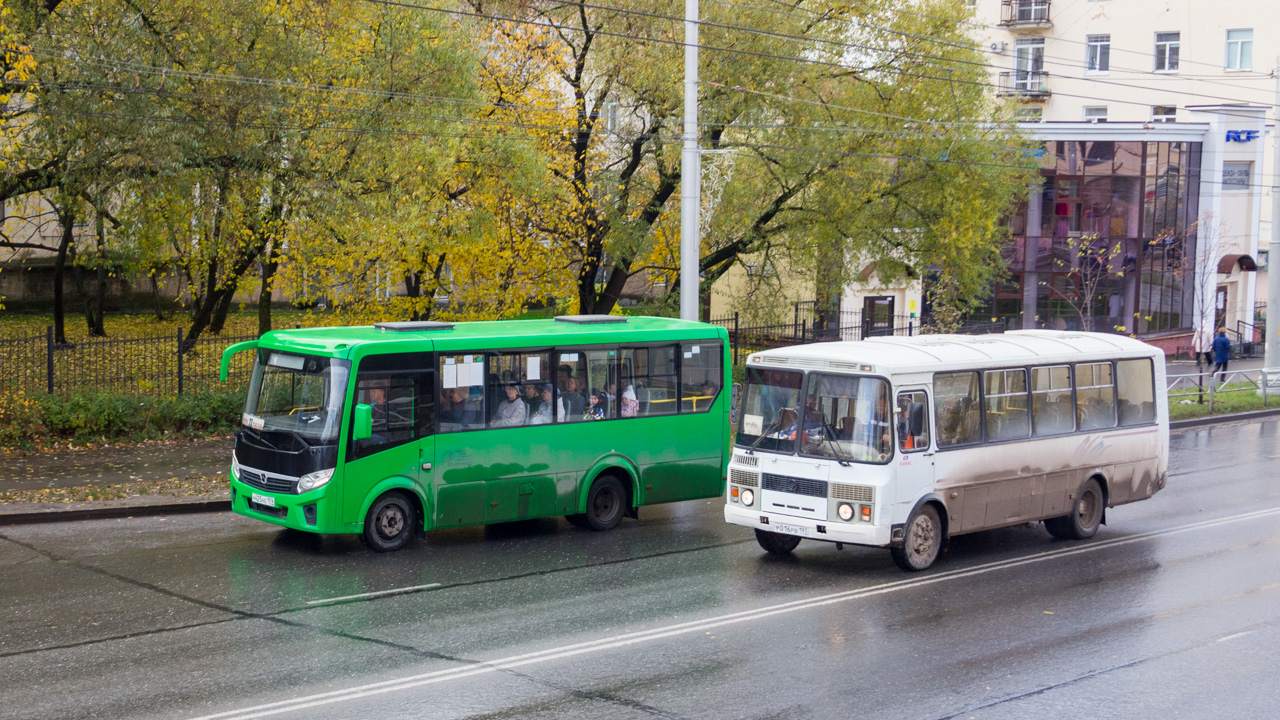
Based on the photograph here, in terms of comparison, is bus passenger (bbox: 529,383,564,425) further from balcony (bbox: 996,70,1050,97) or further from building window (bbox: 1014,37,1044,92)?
building window (bbox: 1014,37,1044,92)

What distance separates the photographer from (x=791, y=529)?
505 inches

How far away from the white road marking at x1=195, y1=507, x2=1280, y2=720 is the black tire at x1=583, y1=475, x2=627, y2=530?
13.5 feet

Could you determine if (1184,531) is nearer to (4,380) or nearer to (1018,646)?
(1018,646)

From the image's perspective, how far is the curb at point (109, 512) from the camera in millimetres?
14758

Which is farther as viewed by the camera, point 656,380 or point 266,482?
point 656,380

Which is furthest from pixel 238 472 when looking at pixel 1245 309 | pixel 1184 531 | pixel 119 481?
pixel 1245 309

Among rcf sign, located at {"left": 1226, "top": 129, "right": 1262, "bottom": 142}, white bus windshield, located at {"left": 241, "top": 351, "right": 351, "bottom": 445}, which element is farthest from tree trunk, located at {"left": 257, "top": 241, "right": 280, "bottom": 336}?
rcf sign, located at {"left": 1226, "top": 129, "right": 1262, "bottom": 142}

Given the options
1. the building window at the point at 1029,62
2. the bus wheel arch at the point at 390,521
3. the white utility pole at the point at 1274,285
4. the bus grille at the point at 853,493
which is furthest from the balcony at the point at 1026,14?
the bus wheel arch at the point at 390,521

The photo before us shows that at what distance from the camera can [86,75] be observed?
18.8 metres

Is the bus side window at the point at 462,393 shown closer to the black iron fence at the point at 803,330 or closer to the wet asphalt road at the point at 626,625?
the wet asphalt road at the point at 626,625

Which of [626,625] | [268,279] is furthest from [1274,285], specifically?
[626,625]

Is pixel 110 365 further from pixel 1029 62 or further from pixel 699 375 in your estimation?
pixel 1029 62

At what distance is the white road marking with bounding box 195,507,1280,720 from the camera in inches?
322

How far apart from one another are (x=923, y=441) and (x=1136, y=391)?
14.4ft
